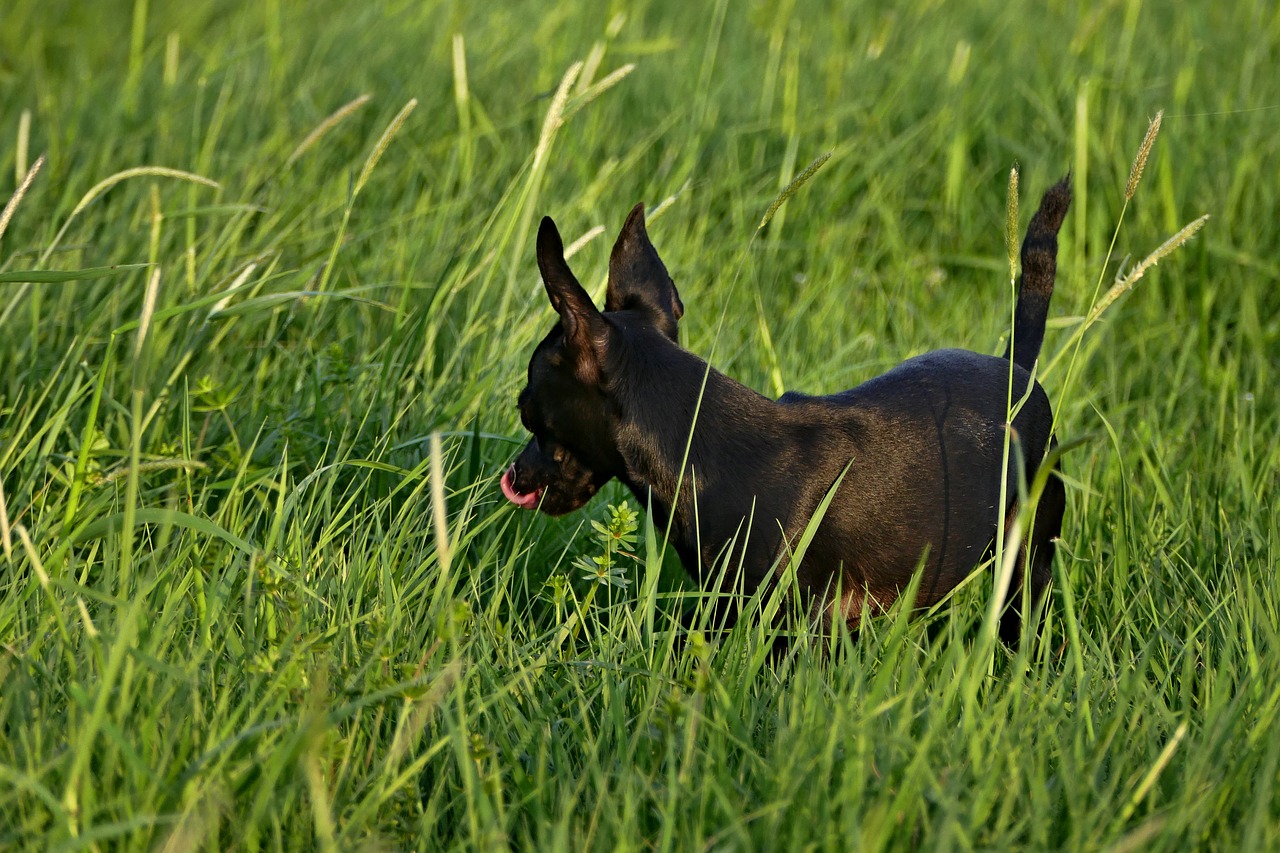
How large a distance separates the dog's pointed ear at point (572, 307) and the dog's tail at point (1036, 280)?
1.03m

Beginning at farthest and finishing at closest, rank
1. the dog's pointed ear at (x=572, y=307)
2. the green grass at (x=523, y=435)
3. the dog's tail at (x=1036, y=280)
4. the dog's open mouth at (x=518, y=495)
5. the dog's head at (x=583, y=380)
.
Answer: the dog's tail at (x=1036, y=280)
the dog's open mouth at (x=518, y=495)
the dog's head at (x=583, y=380)
the dog's pointed ear at (x=572, y=307)
the green grass at (x=523, y=435)

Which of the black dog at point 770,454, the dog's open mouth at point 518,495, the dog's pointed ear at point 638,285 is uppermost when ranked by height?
the dog's pointed ear at point 638,285

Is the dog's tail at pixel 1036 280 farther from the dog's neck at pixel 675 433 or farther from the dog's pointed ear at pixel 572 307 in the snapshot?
the dog's pointed ear at pixel 572 307

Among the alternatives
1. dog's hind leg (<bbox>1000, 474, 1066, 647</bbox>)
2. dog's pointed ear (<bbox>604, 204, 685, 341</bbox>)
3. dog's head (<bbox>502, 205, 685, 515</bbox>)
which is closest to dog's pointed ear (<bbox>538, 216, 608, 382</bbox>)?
dog's head (<bbox>502, 205, 685, 515</bbox>)

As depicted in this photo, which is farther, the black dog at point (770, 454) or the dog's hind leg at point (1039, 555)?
the dog's hind leg at point (1039, 555)

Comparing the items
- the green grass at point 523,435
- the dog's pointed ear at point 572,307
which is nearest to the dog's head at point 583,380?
the dog's pointed ear at point 572,307

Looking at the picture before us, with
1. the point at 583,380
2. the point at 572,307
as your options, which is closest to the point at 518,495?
the point at 583,380

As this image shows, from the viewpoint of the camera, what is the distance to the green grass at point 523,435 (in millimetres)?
1779

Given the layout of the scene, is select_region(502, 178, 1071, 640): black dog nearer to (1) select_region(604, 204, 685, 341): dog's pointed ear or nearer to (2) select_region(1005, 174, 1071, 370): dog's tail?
(1) select_region(604, 204, 685, 341): dog's pointed ear

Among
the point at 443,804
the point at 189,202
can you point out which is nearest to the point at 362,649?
the point at 443,804

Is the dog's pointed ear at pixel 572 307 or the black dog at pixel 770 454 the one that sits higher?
the dog's pointed ear at pixel 572 307

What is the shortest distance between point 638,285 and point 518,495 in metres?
0.51

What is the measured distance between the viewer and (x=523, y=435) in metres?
3.28

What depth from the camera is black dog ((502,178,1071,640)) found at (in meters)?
2.58
